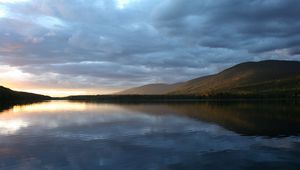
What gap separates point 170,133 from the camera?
5794 centimetres

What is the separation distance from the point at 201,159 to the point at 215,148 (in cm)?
720

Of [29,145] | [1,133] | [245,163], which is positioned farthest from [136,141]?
[1,133]

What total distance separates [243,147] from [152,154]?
40.6ft

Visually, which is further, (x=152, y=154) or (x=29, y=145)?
(x=29, y=145)

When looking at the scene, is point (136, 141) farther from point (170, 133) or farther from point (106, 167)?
point (106, 167)

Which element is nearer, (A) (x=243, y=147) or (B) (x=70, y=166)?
(B) (x=70, y=166)

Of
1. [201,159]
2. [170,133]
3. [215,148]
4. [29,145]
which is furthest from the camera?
[170,133]

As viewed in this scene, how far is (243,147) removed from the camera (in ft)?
140

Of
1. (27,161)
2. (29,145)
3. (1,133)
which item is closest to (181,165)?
(27,161)

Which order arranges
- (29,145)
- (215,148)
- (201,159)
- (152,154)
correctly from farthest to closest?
(29,145) → (215,148) → (152,154) → (201,159)

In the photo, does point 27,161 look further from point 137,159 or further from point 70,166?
point 137,159

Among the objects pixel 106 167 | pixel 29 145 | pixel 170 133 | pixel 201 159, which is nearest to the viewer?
pixel 106 167

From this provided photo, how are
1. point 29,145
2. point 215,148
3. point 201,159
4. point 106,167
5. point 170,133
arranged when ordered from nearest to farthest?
point 106,167 → point 201,159 → point 215,148 → point 29,145 → point 170,133

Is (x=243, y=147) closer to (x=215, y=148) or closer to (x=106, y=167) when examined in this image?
(x=215, y=148)
